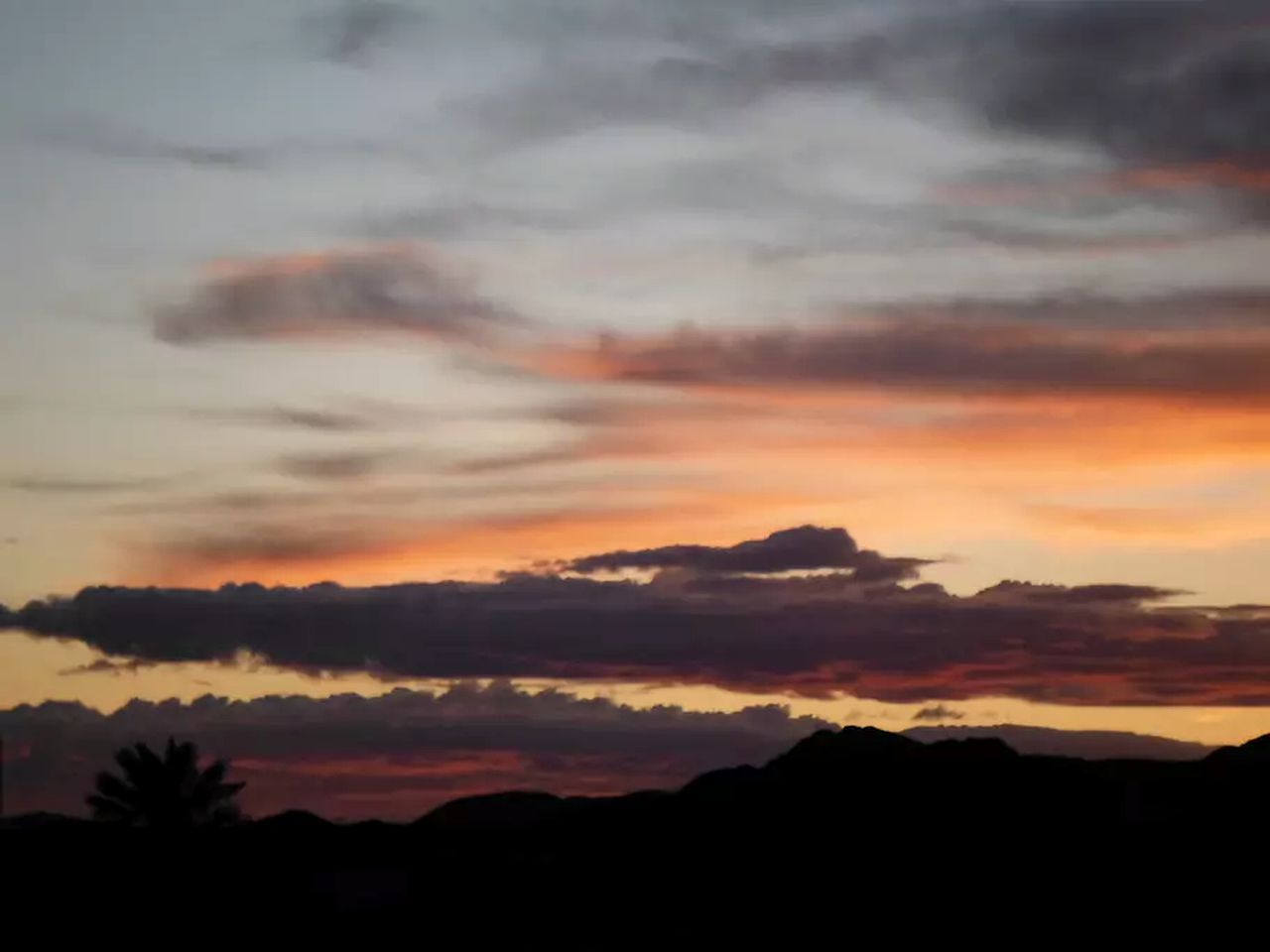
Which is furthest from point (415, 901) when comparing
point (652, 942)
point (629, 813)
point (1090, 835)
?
point (1090, 835)

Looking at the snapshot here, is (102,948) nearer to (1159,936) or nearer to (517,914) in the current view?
(517,914)

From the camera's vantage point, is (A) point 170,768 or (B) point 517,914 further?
(A) point 170,768

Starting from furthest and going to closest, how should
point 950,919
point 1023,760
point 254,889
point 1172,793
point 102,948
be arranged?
1. point 1023,760
2. point 1172,793
3. point 950,919
4. point 254,889
5. point 102,948

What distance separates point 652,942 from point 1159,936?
72.3 feet

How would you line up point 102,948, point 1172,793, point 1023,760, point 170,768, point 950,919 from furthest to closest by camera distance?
1. point 170,768
2. point 1023,760
3. point 1172,793
4. point 950,919
5. point 102,948

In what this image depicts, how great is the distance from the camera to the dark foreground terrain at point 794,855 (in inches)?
2982

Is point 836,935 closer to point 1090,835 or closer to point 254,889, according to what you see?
point 1090,835

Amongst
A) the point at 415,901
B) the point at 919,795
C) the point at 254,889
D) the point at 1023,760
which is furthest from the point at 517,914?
the point at 1023,760

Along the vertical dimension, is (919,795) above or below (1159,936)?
above

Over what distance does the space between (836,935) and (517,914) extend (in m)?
14.6

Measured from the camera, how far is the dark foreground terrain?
75.8 metres

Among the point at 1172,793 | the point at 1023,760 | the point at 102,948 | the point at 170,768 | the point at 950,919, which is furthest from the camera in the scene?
the point at 170,768

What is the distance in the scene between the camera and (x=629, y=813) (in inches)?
3686

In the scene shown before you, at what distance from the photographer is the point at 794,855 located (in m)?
87.1
